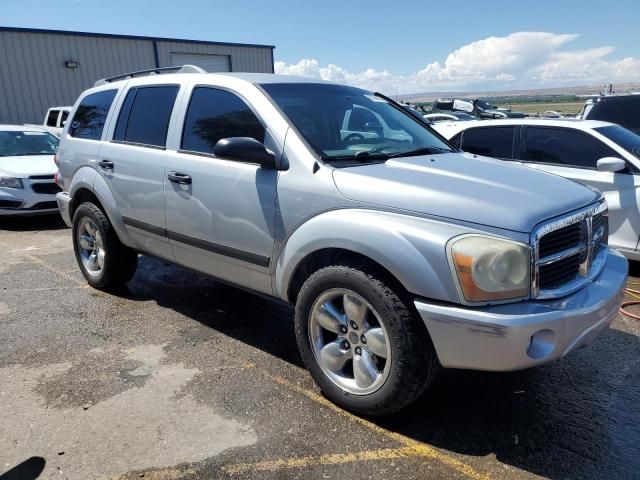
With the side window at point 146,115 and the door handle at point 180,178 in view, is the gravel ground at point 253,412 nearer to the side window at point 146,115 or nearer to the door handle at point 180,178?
the door handle at point 180,178

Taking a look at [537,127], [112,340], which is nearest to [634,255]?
[537,127]

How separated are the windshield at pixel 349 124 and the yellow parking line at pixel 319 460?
1.65 metres

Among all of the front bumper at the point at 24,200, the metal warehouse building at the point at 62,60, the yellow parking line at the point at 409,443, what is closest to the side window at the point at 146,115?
the yellow parking line at the point at 409,443

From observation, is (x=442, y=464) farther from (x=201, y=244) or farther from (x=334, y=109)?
(x=334, y=109)

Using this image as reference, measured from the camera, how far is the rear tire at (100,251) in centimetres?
487

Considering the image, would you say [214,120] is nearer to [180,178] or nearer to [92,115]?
[180,178]

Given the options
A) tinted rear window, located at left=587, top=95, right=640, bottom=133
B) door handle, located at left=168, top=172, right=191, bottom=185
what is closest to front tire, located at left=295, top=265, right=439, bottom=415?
door handle, located at left=168, top=172, right=191, bottom=185

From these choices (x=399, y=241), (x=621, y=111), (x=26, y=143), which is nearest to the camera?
(x=399, y=241)

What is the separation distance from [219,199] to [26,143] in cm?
810

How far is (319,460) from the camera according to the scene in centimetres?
268

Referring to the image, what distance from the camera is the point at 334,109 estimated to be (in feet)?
12.4

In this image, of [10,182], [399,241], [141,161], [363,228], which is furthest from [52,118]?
[399,241]

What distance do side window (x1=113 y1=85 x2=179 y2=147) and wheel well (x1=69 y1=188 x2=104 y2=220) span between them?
68cm

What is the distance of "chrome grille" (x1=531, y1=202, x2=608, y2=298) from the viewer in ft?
8.48
